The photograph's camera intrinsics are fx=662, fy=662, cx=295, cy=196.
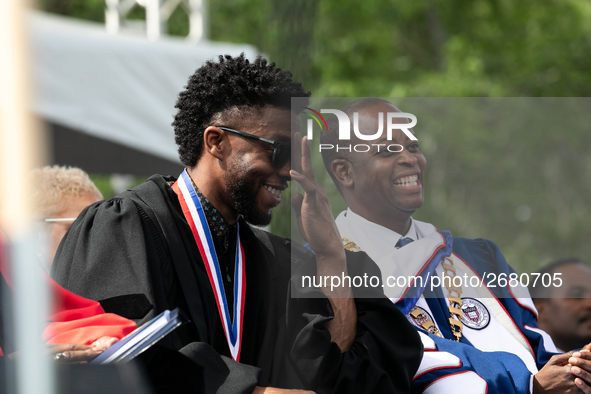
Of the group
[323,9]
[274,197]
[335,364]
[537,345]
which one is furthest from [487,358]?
[323,9]

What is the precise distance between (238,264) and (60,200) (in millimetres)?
1059

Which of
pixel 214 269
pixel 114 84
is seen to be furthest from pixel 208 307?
pixel 114 84

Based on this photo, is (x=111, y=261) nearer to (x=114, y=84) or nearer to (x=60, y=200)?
(x=60, y=200)

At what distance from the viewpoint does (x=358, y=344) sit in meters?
2.12

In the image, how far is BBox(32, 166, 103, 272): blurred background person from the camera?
9.37ft

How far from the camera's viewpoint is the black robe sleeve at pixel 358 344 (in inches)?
80.4

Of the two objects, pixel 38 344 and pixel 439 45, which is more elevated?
pixel 439 45

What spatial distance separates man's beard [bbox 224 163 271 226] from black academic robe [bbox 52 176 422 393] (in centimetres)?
19

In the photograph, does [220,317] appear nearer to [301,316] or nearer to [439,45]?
[301,316]

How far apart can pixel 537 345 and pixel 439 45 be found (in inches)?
452

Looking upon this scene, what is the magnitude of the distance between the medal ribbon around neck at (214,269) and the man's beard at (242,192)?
122mm

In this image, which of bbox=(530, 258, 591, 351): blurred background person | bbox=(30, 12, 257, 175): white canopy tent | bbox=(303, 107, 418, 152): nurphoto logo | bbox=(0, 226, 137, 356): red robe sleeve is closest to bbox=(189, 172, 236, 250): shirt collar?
bbox=(303, 107, 418, 152): nurphoto logo

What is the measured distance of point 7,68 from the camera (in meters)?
1.15

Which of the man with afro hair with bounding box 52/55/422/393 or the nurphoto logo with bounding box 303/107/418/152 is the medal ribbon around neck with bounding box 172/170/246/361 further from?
the nurphoto logo with bounding box 303/107/418/152
